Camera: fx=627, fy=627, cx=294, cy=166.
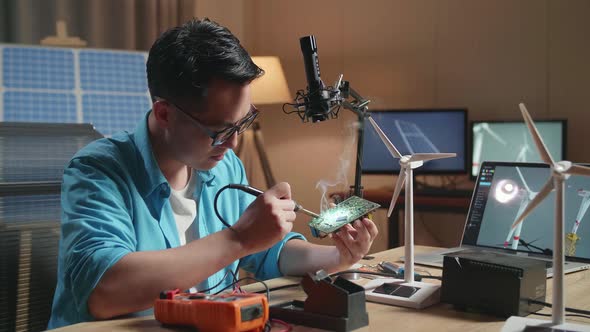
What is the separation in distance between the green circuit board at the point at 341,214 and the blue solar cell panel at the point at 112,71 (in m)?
1.76

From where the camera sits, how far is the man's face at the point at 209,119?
1.41m

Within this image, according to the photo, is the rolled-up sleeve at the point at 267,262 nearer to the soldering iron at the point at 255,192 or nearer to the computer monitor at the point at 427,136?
the soldering iron at the point at 255,192

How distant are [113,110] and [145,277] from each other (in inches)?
72.5

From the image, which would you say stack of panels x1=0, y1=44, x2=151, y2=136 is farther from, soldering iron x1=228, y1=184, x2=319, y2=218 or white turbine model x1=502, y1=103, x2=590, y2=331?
white turbine model x1=502, y1=103, x2=590, y2=331

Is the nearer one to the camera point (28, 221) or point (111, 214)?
point (111, 214)

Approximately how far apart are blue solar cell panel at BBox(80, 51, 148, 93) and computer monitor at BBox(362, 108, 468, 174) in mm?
1590

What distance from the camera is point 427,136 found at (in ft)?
13.3

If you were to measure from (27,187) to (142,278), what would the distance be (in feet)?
1.81

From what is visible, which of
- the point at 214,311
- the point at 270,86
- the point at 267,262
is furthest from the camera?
the point at 270,86

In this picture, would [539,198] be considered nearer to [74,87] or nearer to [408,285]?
[408,285]

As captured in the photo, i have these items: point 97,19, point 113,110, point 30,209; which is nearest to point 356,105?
point 30,209

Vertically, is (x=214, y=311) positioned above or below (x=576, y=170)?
below

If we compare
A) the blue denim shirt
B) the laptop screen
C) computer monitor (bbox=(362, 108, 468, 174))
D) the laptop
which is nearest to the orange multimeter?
the blue denim shirt

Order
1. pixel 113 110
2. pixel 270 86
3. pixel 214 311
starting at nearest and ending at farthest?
1. pixel 214 311
2. pixel 113 110
3. pixel 270 86
